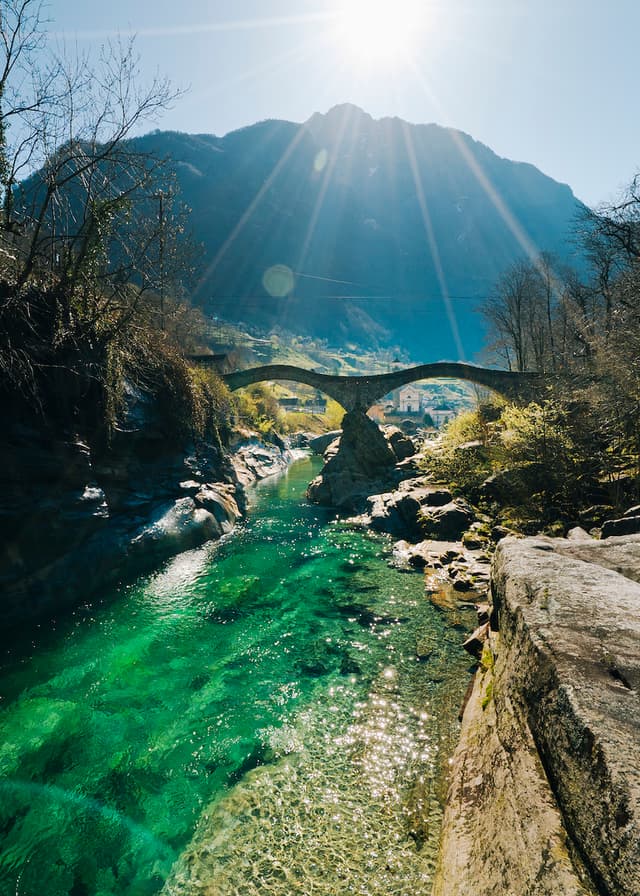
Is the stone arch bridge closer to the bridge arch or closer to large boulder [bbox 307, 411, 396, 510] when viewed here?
the bridge arch

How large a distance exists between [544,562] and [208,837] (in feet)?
17.4

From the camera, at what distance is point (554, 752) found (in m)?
2.95

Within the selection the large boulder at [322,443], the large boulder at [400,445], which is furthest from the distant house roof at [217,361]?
the large boulder at [400,445]

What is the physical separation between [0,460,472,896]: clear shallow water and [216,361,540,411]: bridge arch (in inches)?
1055

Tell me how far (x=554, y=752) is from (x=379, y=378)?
35.2m

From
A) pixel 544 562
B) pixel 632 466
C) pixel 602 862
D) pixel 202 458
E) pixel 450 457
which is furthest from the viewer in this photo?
pixel 450 457

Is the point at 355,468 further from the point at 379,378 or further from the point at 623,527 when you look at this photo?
the point at 623,527

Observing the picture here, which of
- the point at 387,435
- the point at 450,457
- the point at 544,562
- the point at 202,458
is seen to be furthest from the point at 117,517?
the point at 387,435

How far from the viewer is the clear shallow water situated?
427 cm

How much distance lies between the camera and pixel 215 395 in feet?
67.2

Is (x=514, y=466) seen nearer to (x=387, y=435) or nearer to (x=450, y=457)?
(x=450, y=457)

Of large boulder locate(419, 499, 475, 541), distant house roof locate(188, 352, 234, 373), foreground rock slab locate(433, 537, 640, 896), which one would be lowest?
large boulder locate(419, 499, 475, 541)

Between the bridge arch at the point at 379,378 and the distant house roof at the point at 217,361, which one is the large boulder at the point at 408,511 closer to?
the bridge arch at the point at 379,378

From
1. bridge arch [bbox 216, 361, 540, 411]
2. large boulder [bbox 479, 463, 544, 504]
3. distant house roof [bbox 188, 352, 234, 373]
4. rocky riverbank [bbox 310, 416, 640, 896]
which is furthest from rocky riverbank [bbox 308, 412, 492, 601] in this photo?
distant house roof [bbox 188, 352, 234, 373]
